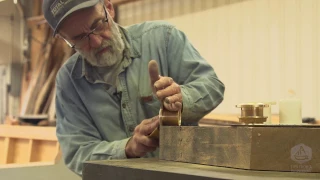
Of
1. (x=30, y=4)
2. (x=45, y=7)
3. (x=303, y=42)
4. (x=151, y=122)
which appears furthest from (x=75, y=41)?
(x=30, y=4)

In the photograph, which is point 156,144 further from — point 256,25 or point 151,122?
point 256,25

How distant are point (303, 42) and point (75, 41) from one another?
199 centimetres

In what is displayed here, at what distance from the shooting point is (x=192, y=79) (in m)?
1.40

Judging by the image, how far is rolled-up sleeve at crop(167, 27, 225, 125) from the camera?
48.9 inches

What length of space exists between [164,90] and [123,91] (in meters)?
0.44

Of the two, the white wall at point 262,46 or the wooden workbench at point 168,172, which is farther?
the white wall at point 262,46

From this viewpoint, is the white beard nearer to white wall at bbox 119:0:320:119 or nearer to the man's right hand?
the man's right hand

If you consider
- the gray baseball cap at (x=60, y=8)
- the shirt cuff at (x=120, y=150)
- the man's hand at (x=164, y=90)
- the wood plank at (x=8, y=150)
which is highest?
the gray baseball cap at (x=60, y=8)

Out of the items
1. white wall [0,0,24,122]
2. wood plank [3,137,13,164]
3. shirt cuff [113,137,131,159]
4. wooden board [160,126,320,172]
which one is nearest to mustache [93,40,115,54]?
shirt cuff [113,137,131,159]

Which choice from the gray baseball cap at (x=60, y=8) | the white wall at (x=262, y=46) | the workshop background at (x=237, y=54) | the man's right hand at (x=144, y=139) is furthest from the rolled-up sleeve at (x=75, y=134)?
the white wall at (x=262, y=46)

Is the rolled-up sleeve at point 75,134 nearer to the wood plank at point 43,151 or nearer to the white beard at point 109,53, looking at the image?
the white beard at point 109,53

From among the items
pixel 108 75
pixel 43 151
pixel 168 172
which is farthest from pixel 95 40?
pixel 43 151

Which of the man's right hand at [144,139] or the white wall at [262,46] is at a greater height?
the white wall at [262,46]

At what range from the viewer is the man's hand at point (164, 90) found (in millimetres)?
1026
